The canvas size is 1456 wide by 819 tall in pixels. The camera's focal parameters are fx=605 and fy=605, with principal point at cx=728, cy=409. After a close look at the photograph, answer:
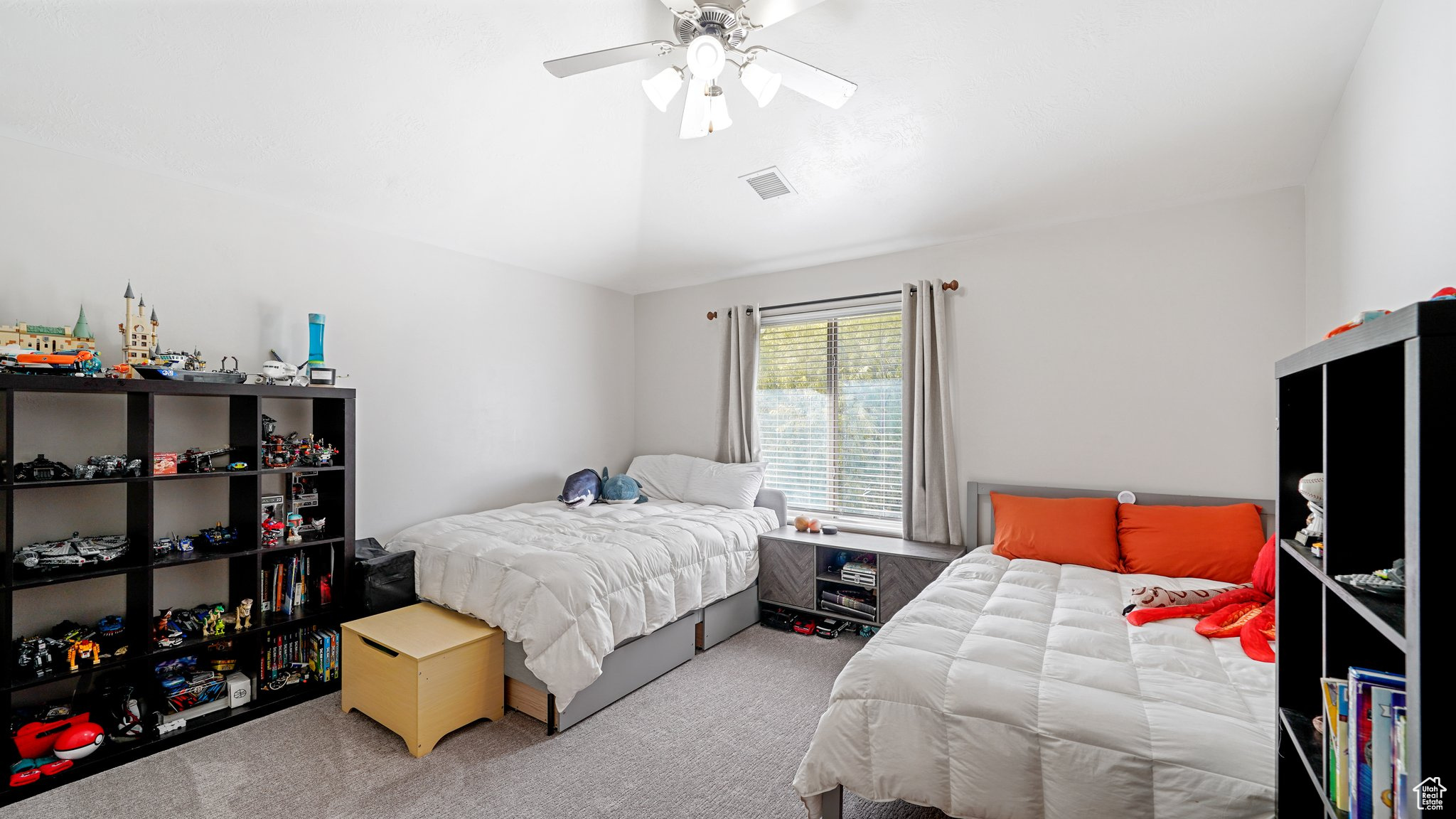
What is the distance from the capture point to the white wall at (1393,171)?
142cm

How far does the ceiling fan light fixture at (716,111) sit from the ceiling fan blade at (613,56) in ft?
0.62

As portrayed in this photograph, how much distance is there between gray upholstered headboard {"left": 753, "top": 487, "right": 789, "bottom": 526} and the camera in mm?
4316

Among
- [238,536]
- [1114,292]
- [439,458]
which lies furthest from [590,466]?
[1114,292]

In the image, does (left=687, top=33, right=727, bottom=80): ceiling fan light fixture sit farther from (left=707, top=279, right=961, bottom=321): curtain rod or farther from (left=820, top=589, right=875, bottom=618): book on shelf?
(left=820, top=589, right=875, bottom=618): book on shelf

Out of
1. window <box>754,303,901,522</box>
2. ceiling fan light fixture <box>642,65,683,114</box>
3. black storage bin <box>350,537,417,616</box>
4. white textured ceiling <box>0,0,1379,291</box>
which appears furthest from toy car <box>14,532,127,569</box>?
window <box>754,303,901,522</box>

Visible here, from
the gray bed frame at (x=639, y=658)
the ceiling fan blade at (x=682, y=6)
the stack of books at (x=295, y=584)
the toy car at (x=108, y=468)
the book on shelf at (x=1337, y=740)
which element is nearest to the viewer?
the book on shelf at (x=1337, y=740)

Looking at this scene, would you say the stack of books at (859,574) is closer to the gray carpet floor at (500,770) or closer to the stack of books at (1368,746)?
the gray carpet floor at (500,770)

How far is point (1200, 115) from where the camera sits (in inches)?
99.3

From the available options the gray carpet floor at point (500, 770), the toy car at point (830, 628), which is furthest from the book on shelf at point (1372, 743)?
the toy car at point (830, 628)

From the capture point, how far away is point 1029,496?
343 centimetres

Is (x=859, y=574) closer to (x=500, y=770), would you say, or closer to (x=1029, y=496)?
(x=1029, y=496)

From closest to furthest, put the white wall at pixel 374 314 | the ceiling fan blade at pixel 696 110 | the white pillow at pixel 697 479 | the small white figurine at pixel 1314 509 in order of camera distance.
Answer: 1. the small white figurine at pixel 1314 509
2. the ceiling fan blade at pixel 696 110
3. the white wall at pixel 374 314
4. the white pillow at pixel 697 479

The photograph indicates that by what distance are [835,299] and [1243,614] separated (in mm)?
2811

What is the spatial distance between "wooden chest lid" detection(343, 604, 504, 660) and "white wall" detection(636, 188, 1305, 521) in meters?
2.85
